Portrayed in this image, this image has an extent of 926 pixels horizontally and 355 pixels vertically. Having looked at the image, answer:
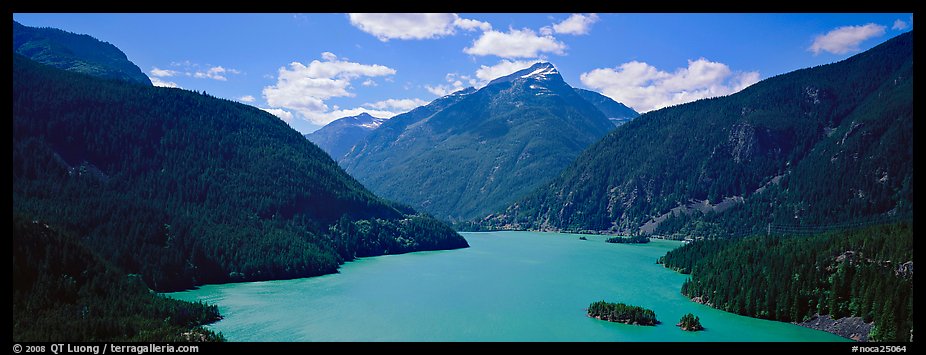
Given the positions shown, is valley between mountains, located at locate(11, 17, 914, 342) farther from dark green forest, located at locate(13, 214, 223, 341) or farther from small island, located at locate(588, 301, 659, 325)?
small island, located at locate(588, 301, 659, 325)

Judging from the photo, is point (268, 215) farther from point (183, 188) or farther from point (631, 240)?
point (631, 240)

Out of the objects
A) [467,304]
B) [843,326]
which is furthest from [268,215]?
[843,326]

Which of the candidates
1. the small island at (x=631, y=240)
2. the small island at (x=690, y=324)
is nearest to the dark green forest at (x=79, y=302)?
the small island at (x=690, y=324)

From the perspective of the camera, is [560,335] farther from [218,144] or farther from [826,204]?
[826,204]

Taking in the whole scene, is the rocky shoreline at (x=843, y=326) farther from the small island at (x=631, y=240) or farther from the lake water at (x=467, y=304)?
the small island at (x=631, y=240)
